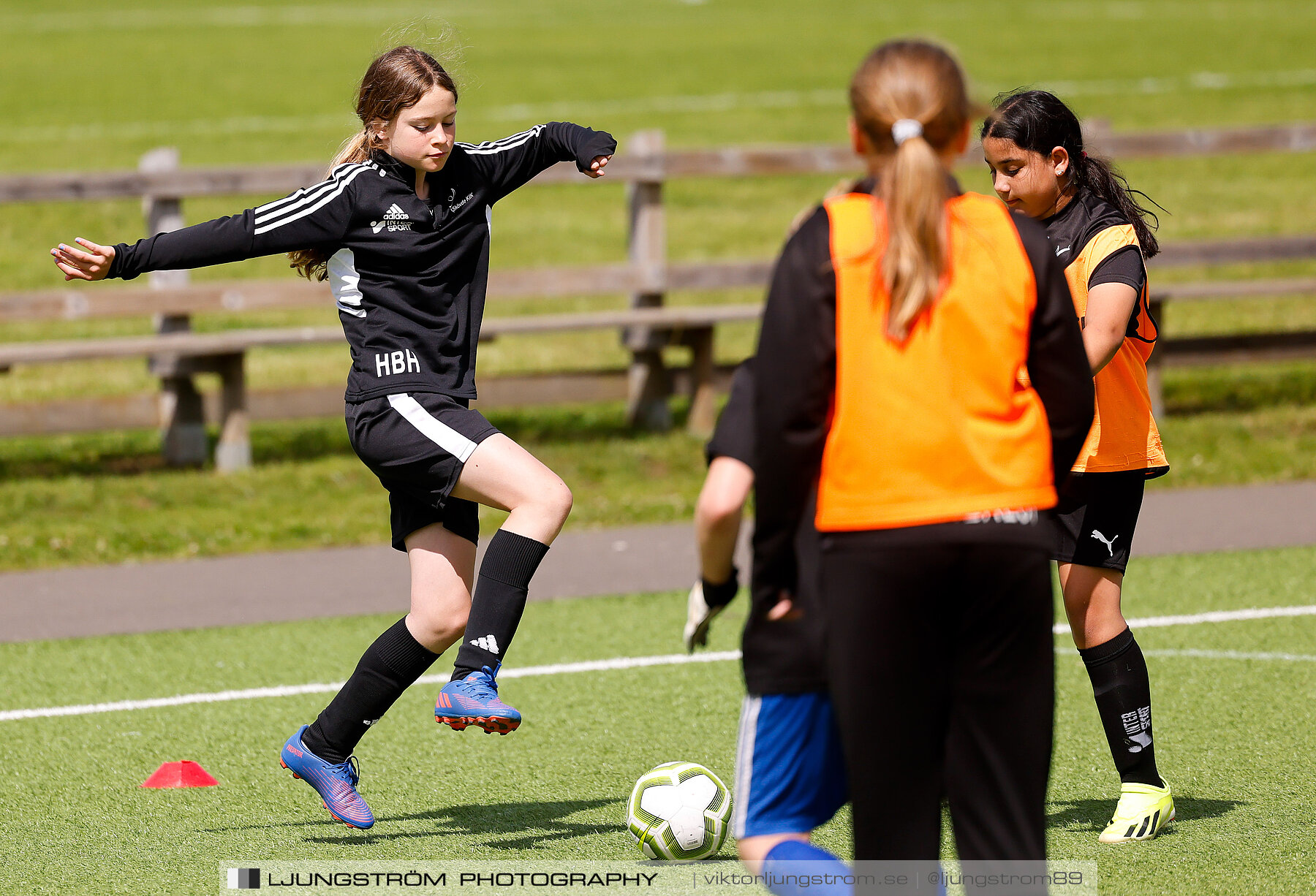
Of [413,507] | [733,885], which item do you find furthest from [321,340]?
[733,885]

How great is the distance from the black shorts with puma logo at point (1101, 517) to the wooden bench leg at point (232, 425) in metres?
6.55

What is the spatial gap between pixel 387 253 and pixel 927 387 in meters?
2.02

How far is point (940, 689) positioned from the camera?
269 cm

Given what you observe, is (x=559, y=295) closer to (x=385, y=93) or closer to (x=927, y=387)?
(x=385, y=93)

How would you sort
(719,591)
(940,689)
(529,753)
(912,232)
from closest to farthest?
(912,232) < (940,689) < (719,591) < (529,753)

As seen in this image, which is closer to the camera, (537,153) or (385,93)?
(385,93)

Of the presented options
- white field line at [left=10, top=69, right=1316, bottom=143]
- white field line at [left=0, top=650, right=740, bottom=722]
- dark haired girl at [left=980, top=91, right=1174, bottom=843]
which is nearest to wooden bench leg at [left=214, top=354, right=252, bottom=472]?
white field line at [left=0, top=650, right=740, bottom=722]

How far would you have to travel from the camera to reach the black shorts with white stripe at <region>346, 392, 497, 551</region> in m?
4.20

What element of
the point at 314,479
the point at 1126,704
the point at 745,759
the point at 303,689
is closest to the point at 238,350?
the point at 314,479

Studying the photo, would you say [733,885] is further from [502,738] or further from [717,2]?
[717,2]

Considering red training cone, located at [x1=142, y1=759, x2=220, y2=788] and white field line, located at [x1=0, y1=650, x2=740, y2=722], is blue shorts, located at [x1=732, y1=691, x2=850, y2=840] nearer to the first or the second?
red training cone, located at [x1=142, y1=759, x2=220, y2=788]

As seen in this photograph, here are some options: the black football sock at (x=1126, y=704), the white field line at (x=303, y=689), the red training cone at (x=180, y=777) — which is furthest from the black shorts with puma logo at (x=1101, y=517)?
the red training cone at (x=180, y=777)

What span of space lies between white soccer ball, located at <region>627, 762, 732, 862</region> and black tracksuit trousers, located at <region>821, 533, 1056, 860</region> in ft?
5.35

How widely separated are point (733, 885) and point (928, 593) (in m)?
1.76
